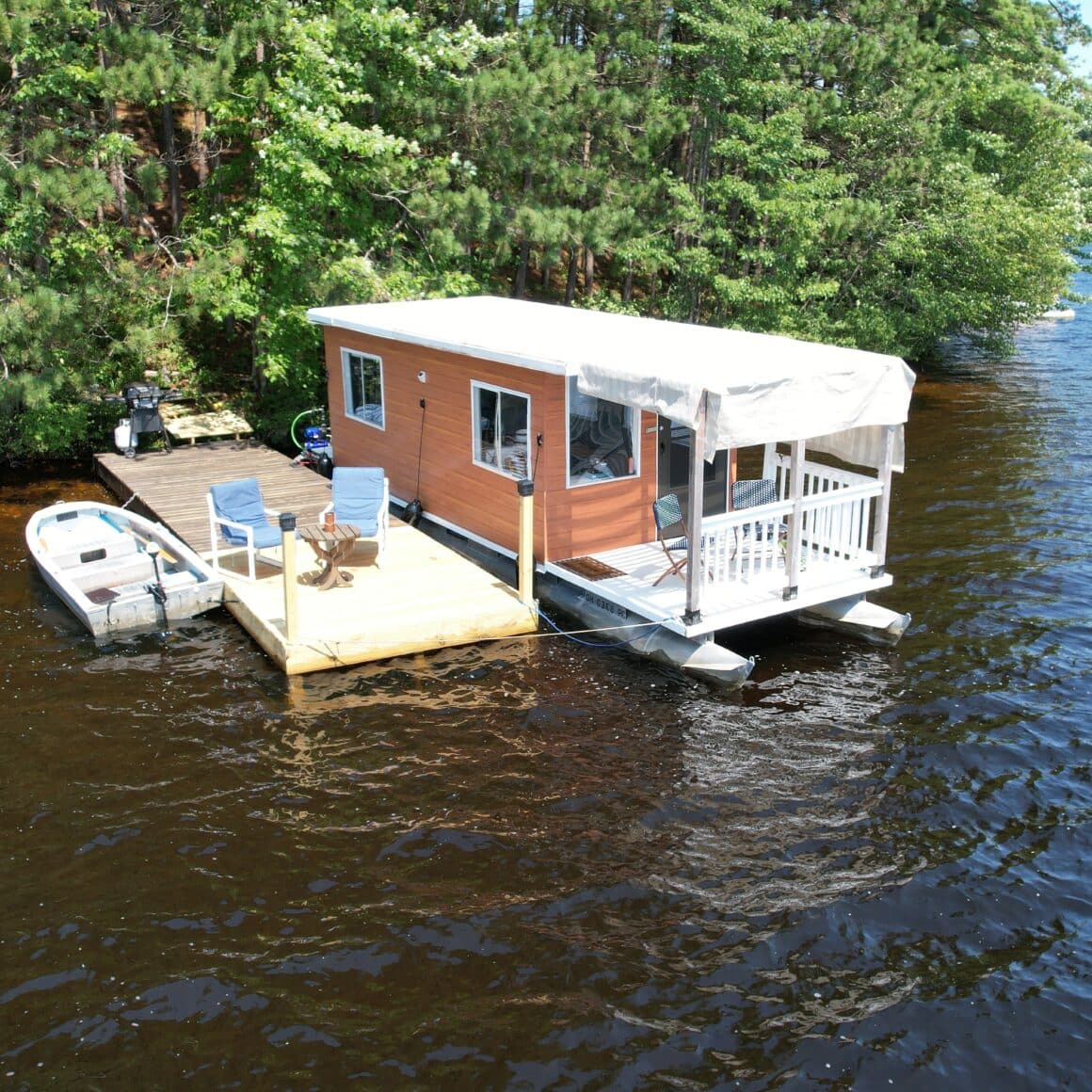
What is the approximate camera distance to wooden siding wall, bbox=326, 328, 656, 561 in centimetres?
1110

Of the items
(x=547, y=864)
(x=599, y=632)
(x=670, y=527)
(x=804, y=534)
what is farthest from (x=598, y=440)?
(x=547, y=864)

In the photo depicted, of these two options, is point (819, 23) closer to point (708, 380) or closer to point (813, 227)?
point (813, 227)

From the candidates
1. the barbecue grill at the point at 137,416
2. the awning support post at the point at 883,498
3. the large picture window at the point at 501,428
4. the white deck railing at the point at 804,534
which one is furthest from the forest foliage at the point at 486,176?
the awning support post at the point at 883,498

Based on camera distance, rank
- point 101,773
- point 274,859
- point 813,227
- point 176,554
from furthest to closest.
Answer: point 813,227 < point 176,554 < point 101,773 < point 274,859

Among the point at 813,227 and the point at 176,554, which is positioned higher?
the point at 813,227

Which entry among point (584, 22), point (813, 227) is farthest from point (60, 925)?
point (584, 22)

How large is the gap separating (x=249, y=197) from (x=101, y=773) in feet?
39.0

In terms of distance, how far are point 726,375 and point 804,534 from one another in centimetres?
262

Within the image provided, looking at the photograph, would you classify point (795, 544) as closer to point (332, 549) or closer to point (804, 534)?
point (804, 534)

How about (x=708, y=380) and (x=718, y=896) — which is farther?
(x=708, y=380)

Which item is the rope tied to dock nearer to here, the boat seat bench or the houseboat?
the houseboat

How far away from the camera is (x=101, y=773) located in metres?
8.43

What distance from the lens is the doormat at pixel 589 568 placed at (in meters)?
10.9

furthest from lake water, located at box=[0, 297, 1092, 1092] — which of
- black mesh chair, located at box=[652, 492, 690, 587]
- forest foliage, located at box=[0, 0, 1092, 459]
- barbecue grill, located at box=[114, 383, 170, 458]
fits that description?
forest foliage, located at box=[0, 0, 1092, 459]
